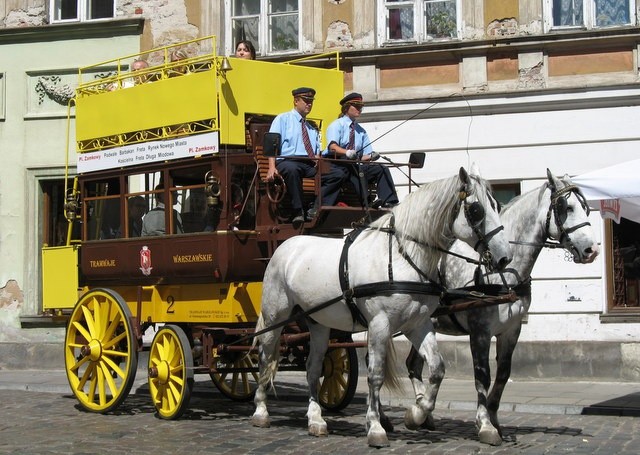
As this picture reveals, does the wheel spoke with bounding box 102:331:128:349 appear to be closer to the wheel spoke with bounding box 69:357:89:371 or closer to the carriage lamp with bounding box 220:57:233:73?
the wheel spoke with bounding box 69:357:89:371

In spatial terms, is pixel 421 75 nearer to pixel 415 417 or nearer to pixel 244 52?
pixel 244 52

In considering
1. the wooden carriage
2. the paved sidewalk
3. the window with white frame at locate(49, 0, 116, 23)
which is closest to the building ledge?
the window with white frame at locate(49, 0, 116, 23)

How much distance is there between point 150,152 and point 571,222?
4318mm

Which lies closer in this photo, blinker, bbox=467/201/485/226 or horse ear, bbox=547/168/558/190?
blinker, bbox=467/201/485/226

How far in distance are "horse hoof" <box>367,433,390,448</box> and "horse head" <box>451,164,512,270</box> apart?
156 cm

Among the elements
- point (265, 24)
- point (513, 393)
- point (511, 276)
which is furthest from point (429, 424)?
point (265, 24)

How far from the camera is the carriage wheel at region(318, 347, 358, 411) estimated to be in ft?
35.2

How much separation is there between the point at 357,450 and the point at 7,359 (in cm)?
1019

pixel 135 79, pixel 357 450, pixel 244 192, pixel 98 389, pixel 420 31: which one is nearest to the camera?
pixel 357 450

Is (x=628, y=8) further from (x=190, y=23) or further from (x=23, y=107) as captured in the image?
(x=23, y=107)

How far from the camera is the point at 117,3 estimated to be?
17.7 metres

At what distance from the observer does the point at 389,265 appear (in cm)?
876

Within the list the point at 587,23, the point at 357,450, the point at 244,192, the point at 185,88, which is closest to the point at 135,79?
the point at 185,88

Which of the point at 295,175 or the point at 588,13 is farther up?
the point at 588,13
